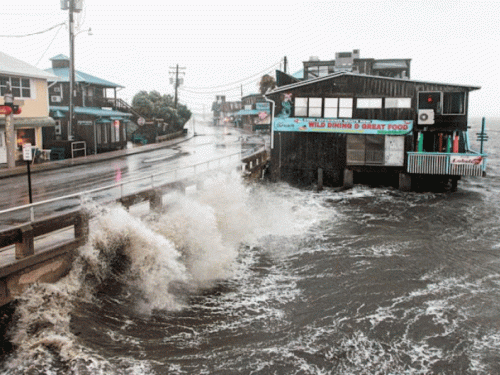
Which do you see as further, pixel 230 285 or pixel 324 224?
pixel 324 224

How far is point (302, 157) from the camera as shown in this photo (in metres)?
30.4

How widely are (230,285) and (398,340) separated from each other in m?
4.78

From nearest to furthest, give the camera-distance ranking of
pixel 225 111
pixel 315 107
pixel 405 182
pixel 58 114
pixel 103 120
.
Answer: pixel 405 182, pixel 315 107, pixel 58 114, pixel 103 120, pixel 225 111

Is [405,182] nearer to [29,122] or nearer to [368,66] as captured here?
[29,122]

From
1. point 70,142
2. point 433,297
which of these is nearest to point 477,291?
point 433,297

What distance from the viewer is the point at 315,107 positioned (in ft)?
98.6

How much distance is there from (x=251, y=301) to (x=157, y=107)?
161 ft

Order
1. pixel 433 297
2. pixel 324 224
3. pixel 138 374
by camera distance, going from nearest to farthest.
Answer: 1. pixel 138 374
2. pixel 433 297
3. pixel 324 224

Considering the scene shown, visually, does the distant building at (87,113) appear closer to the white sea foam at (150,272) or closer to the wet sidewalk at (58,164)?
the wet sidewalk at (58,164)

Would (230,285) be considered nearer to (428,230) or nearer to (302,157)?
(428,230)

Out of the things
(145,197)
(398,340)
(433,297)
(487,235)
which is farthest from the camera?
(487,235)

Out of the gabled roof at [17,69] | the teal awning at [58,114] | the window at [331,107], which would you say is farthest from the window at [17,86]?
the window at [331,107]

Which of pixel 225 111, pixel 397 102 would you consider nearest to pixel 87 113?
pixel 397 102

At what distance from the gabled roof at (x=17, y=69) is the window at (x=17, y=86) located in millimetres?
529
